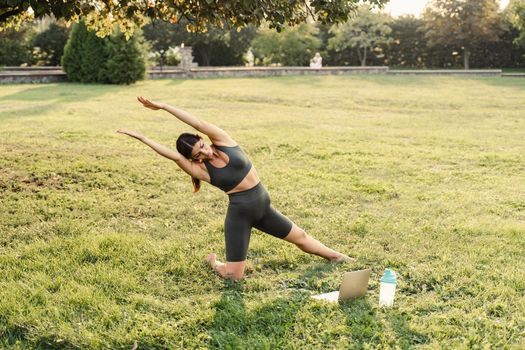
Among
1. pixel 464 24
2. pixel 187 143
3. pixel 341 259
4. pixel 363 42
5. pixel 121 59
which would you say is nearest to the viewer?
pixel 187 143

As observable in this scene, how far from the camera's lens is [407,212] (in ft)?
21.9

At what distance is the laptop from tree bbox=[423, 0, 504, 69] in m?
35.4

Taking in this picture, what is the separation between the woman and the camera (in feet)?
14.3

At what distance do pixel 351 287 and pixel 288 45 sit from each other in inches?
1338

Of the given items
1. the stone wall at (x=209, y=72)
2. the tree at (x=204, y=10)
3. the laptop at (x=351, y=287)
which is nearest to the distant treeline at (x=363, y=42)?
the stone wall at (x=209, y=72)

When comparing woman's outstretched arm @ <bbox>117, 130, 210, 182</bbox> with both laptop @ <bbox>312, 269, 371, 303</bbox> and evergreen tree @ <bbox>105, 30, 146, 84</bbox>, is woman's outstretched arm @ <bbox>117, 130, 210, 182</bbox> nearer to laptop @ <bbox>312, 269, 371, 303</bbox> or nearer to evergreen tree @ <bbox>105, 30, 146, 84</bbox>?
laptop @ <bbox>312, 269, 371, 303</bbox>

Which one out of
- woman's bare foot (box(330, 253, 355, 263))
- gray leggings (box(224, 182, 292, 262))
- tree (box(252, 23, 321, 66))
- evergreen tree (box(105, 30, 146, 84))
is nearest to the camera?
gray leggings (box(224, 182, 292, 262))

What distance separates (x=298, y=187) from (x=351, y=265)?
274cm

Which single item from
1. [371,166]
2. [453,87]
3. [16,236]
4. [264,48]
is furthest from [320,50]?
[16,236]

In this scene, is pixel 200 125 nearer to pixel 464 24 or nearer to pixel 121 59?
pixel 121 59

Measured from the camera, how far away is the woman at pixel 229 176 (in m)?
4.36

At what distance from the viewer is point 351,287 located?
14.0ft

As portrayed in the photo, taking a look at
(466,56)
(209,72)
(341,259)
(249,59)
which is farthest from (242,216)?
(249,59)

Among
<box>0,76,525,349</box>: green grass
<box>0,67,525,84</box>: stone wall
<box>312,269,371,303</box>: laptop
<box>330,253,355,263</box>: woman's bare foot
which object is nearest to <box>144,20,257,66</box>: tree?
<box>0,67,525,84</box>: stone wall
